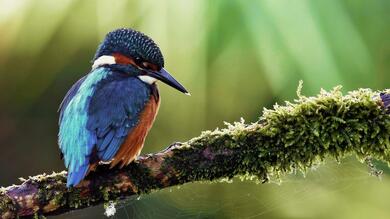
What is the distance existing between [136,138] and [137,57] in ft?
1.20

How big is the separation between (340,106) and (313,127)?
11 cm

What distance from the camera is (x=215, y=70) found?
166 inches

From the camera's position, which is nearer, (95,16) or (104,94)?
(104,94)

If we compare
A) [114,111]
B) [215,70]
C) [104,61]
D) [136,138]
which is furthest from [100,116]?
[215,70]

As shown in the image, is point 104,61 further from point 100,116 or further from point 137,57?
point 100,116

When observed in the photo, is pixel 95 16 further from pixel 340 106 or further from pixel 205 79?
pixel 340 106

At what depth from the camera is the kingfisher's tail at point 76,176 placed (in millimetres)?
2318

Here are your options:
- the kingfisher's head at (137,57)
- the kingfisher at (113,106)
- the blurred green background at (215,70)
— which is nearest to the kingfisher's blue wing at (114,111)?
the kingfisher at (113,106)

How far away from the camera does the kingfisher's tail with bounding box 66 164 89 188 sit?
2.32 metres

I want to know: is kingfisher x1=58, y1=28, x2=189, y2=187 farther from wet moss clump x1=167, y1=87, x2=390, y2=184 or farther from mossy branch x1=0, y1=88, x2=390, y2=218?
wet moss clump x1=167, y1=87, x2=390, y2=184

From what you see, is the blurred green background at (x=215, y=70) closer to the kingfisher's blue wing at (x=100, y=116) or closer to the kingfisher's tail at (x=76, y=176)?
the kingfisher's blue wing at (x=100, y=116)

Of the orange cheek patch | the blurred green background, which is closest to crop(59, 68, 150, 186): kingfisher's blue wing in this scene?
the orange cheek patch

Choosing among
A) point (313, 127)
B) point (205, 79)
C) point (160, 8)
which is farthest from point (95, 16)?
point (313, 127)

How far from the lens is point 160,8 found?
163 inches
